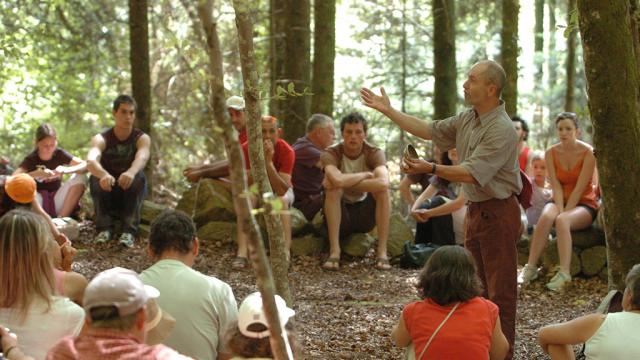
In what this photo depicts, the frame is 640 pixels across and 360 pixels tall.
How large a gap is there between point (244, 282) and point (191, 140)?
9.30 metres

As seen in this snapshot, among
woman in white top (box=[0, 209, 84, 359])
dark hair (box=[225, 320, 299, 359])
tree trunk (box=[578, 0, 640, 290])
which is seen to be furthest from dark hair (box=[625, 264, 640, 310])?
woman in white top (box=[0, 209, 84, 359])

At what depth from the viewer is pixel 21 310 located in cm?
389

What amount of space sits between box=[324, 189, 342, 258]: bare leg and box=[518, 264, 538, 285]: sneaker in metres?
1.92

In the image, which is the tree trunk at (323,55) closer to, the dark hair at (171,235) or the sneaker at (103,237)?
the sneaker at (103,237)

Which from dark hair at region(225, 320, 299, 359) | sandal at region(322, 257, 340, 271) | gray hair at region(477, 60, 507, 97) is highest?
gray hair at region(477, 60, 507, 97)

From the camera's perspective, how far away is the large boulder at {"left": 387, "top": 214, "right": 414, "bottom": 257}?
9.88 meters

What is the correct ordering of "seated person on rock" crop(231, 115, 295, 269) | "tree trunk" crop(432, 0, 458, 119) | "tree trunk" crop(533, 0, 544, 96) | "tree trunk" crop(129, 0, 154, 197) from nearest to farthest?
"seated person on rock" crop(231, 115, 295, 269) < "tree trunk" crop(129, 0, 154, 197) < "tree trunk" crop(432, 0, 458, 119) < "tree trunk" crop(533, 0, 544, 96)

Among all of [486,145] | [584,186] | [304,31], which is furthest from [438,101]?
[486,145]

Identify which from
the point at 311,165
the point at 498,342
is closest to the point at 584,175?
the point at 311,165

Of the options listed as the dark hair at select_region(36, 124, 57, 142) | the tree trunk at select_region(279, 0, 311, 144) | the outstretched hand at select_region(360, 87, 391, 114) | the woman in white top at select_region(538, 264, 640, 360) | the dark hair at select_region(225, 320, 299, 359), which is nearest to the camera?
the dark hair at select_region(225, 320, 299, 359)

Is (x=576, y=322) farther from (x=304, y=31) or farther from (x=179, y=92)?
(x=179, y=92)

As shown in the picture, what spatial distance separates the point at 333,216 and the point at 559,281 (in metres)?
2.42

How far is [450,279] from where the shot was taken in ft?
14.2

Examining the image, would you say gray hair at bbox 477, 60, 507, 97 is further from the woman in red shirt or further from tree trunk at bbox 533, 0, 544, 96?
tree trunk at bbox 533, 0, 544, 96
